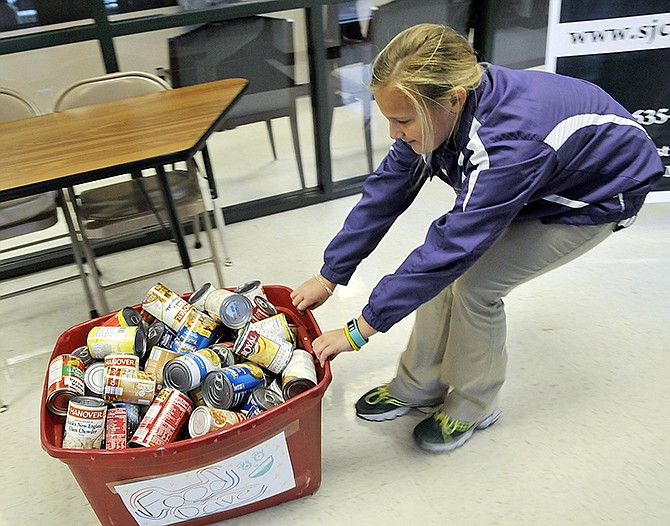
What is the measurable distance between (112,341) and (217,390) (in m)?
0.30

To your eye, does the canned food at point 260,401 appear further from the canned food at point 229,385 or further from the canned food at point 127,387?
the canned food at point 127,387

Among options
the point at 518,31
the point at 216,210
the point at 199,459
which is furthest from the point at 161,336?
the point at 518,31

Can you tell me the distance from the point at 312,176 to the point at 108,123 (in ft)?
4.08

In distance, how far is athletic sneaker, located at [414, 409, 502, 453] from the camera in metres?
1.56

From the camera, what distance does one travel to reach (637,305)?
204 cm

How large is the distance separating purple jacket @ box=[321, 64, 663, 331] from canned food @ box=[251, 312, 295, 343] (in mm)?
263

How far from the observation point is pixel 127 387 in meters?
1.30

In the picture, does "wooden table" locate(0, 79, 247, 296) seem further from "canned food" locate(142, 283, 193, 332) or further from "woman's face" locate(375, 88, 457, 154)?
"woman's face" locate(375, 88, 457, 154)

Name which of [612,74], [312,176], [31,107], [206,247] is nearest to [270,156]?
[312,176]

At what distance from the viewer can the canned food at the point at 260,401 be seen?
1.26 meters

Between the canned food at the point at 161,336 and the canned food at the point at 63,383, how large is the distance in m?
0.18

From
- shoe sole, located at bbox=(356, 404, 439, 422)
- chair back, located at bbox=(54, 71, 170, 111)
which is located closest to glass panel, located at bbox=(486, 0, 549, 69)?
chair back, located at bbox=(54, 71, 170, 111)

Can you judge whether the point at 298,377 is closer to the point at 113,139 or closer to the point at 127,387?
the point at 127,387

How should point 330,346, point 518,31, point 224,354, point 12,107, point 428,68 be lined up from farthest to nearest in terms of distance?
point 518,31 < point 12,107 < point 224,354 < point 330,346 < point 428,68
